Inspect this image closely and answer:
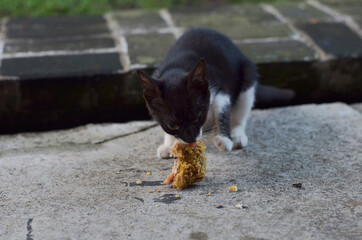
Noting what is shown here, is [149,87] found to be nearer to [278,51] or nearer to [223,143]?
[223,143]

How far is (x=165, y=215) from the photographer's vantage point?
255 centimetres

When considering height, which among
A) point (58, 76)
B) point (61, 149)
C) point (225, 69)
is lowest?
point (61, 149)

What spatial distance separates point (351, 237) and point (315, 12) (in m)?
3.30

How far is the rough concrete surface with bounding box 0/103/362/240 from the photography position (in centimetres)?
244

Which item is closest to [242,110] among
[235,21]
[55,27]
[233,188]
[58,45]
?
[233,188]

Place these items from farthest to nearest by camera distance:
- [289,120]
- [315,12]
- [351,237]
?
1. [315,12]
2. [289,120]
3. [351,237]

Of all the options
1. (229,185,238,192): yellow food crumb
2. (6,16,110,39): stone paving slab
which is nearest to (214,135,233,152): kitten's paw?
(229,185,238,192): yellow food crumb

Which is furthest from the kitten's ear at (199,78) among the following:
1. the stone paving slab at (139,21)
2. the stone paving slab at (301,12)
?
the stone paving slab at (301,12)

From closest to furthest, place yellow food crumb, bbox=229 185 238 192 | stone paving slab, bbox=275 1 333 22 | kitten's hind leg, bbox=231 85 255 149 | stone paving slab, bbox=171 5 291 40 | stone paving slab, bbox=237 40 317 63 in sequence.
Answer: yellow food crumb, bbox=229 185 238 192
kitten's hind leg, bbox=231 85 255 149
stone paving slab, bbox=237 40 317 63
stone paving slab, bbox=171 5 291 40
stone paving slab, bbox=275 1 333 22

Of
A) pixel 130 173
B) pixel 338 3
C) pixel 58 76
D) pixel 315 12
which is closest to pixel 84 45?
pixel 58 76

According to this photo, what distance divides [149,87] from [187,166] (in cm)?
47

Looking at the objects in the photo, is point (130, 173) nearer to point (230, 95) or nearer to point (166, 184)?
point (166, 184)

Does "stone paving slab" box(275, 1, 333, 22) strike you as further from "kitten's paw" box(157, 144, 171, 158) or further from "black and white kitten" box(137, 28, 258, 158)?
"kitten's paw" box(157, 144, 171, 158)

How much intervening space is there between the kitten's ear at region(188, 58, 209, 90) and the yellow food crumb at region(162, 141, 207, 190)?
0.32 m
